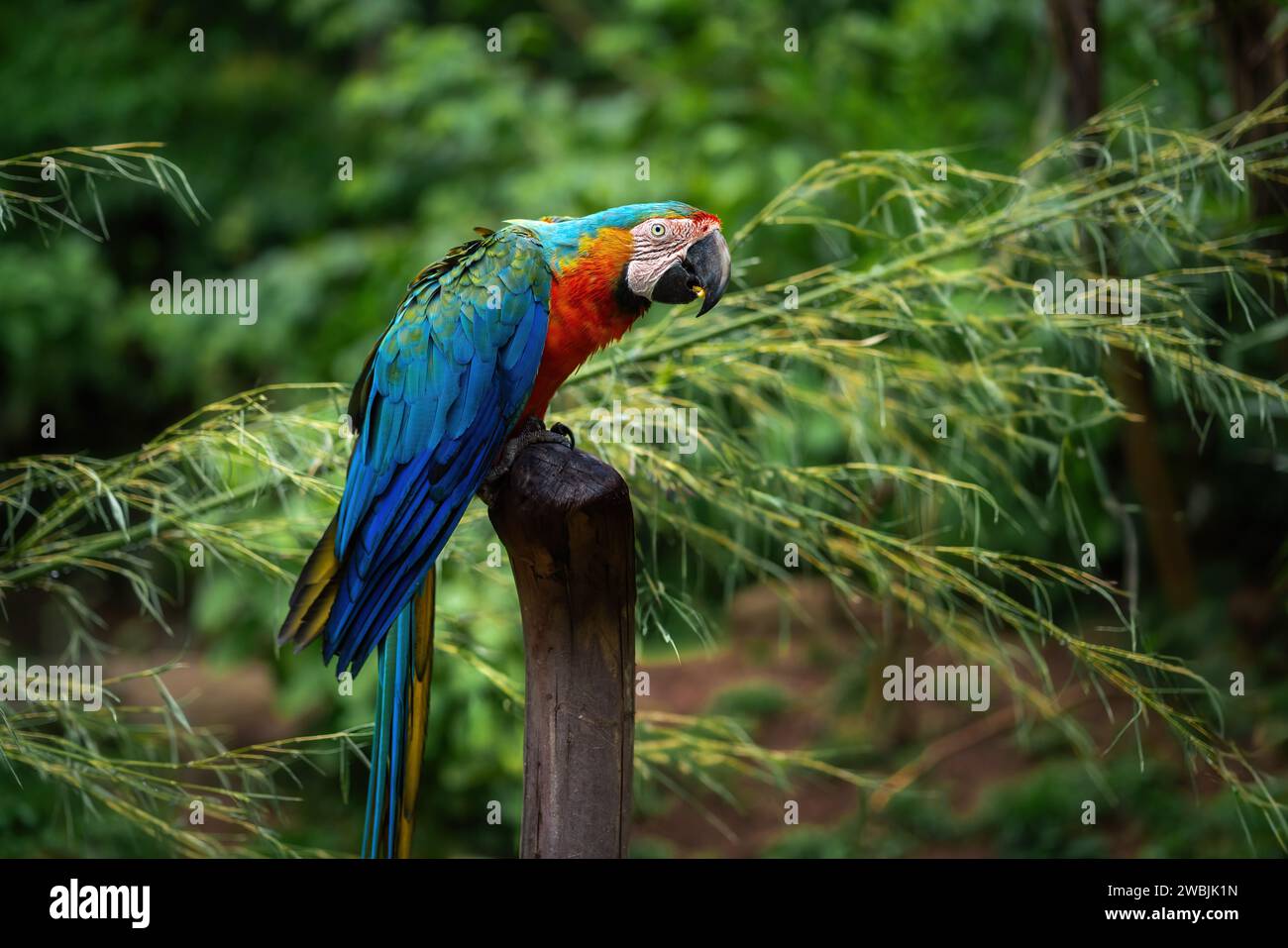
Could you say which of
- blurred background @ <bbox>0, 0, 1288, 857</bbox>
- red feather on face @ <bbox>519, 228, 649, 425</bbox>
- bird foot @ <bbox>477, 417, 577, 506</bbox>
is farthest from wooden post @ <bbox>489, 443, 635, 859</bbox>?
blurred background @ <bbox>0, 0, 1288, 857</bbox>

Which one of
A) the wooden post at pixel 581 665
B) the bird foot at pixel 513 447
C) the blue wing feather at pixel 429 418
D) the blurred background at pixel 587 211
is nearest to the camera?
the wooden post at pixel 581 665

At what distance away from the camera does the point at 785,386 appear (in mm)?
2336

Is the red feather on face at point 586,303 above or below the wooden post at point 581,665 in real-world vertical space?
above

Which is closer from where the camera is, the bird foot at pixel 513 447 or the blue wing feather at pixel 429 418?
the blue wing feather at pixel 429 418

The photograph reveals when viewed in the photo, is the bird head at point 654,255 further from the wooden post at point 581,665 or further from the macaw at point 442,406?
the wooden post at point 581,665

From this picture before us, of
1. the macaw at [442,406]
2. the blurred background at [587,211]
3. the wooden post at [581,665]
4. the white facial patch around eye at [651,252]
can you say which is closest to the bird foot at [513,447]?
the macaw at [442,406]

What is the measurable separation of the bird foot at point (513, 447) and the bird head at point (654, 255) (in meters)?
0.26

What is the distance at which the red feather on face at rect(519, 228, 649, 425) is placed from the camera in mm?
1950

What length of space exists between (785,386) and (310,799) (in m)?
2.67

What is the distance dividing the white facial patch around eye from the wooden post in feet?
1.26

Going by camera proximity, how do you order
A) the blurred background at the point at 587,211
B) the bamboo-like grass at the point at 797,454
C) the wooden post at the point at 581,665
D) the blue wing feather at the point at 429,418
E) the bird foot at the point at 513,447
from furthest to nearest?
the blurred background at the point at 587,211
the bamboo-like grass at the point at 797,454
the bird foot at the point at 513,447
the blue wing feather at the point at 429,418
the wooden post at the point at 581,665

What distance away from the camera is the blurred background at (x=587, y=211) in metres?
3.69
